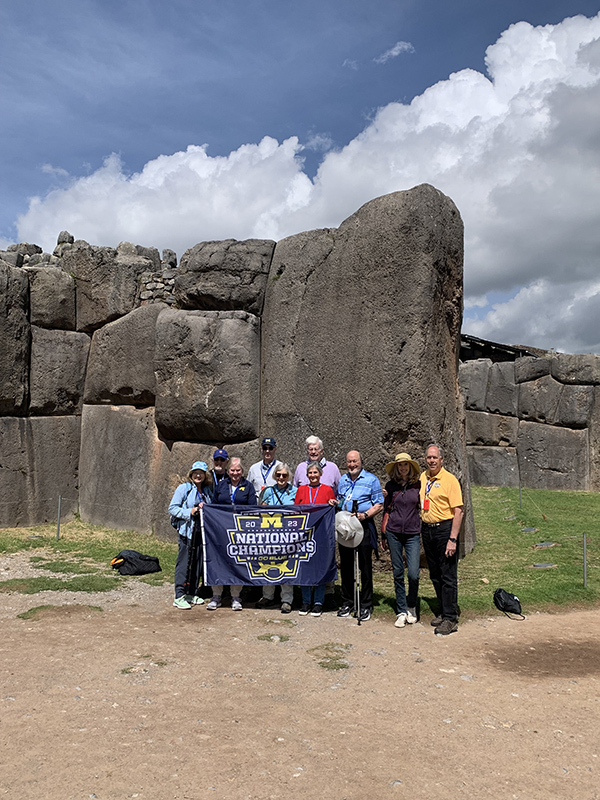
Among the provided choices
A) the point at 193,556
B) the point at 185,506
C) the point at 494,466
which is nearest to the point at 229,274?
the point at 185,506

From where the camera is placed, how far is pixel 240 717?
4348mm

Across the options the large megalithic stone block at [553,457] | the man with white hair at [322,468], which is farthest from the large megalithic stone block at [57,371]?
the large megalithic stone block at [553,457]

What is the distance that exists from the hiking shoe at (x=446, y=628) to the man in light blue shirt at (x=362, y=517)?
777 millimetres

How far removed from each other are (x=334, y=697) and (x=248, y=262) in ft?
23.7

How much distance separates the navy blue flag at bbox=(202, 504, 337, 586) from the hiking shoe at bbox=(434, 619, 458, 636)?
1.25 meters

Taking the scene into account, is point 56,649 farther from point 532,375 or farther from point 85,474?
point 532,375

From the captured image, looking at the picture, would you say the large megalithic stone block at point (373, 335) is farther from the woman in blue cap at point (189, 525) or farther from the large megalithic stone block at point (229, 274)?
the woman in blue cap at point (189, 525)

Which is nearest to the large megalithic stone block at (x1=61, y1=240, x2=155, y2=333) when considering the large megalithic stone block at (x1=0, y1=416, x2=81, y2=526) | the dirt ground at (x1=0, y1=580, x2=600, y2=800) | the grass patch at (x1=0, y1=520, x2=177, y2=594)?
→ the large megalithic stone block at (x1=0, y1=416, x2=81, y2=526)

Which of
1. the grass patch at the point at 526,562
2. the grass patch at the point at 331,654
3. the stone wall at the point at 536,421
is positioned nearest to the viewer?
the grass patch at the point at 331,654

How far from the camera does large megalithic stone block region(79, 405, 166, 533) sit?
37.2 feet

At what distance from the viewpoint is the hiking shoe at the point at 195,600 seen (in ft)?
23.8

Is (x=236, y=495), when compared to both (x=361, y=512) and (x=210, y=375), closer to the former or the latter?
(x=361, y=512)

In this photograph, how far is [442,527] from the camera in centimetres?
645

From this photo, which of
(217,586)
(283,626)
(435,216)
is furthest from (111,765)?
(435,216)
